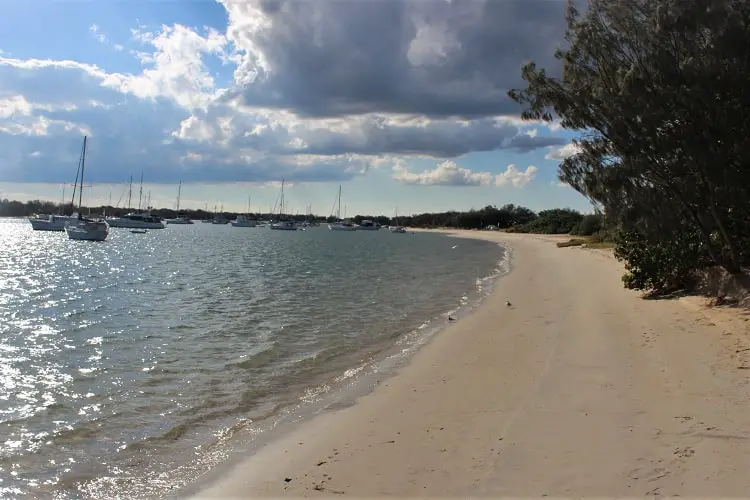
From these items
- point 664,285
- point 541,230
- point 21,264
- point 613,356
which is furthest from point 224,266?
point 541,230

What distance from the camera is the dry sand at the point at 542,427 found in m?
5.55

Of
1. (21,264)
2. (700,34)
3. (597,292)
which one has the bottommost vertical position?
(21,264)

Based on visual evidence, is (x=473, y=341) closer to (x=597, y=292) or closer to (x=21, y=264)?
(x=597, y=292)

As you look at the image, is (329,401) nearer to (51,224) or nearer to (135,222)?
(51,224)

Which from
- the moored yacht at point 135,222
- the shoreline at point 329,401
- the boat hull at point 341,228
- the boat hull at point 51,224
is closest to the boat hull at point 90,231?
the boat hull at point 51,224

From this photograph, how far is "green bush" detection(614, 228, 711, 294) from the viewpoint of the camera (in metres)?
17.6

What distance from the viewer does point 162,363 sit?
479 inches

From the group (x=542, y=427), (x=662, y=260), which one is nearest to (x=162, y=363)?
(x=542, y=427)

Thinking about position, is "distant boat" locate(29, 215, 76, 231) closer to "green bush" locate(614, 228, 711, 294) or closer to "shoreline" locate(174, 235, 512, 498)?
"shoreline" locate(174, 235, 512, 498)

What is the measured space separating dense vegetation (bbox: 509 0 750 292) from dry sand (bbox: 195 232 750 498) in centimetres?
347

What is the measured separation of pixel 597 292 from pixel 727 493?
17.7 meters

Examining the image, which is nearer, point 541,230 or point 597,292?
point 597,292

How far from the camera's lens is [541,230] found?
5182 inches

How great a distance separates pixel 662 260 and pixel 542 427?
13.8 meters
